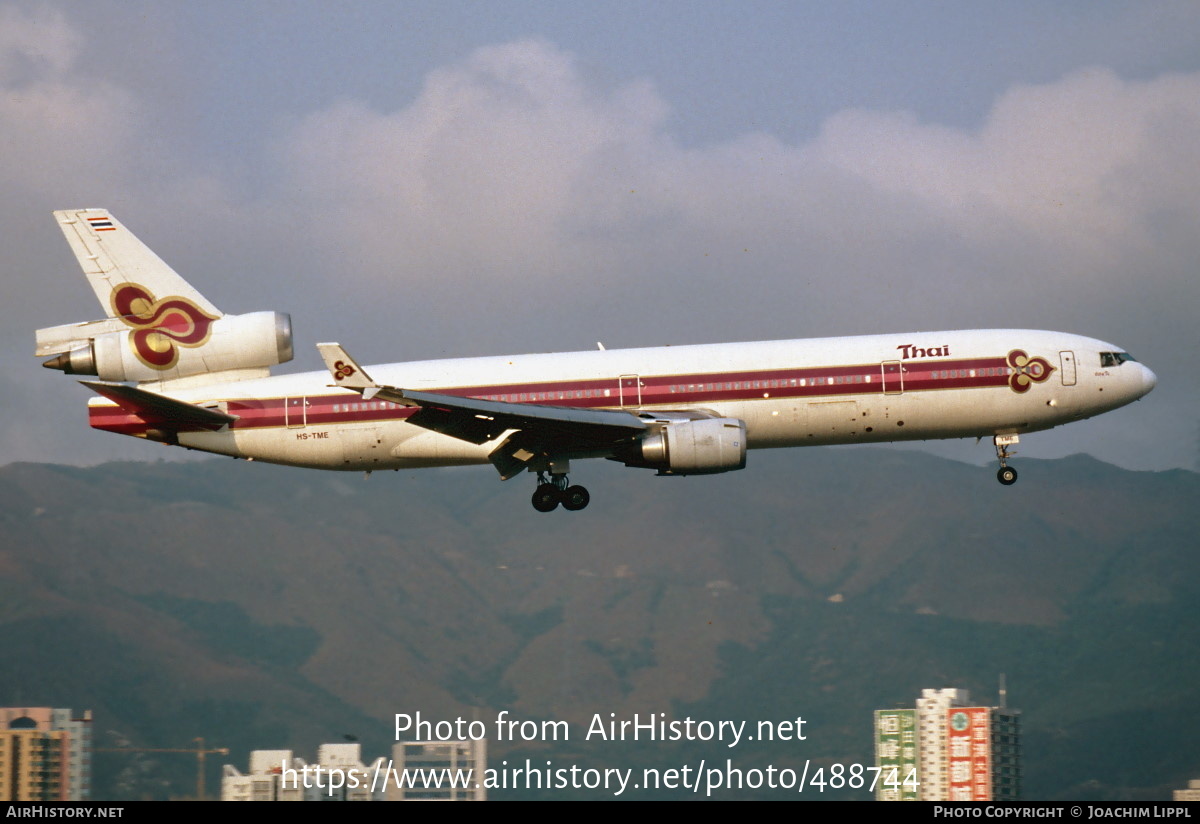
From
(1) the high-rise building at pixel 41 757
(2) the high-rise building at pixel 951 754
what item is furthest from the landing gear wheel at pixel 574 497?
(2) the high-rise building at pixel 951 754

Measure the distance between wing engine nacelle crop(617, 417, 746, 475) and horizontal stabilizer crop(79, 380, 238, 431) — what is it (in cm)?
1416

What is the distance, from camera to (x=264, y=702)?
170m

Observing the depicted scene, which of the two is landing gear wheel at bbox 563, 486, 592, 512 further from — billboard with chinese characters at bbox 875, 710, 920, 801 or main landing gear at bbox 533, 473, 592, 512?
billboard with chinese characters at bbox 875, 710, 920, 801

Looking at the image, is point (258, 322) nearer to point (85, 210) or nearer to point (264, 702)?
point (85, 210)

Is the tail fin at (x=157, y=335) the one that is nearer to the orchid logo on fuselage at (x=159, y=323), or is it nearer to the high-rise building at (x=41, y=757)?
the orchid logo on fuselage at (x=159, y=323)

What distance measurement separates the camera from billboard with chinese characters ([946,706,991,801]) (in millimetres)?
125875

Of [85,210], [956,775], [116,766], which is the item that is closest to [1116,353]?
[85,210]

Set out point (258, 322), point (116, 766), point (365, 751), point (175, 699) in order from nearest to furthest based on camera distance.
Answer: point (258, 322)
point (116, 766)
point (365, 751)
point (175, 699)

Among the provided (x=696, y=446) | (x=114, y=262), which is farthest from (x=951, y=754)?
(x=114, y=262)

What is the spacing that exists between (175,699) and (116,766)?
23.0 m

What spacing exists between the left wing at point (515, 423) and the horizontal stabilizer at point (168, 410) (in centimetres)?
513

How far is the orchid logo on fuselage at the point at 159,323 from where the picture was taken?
159ft

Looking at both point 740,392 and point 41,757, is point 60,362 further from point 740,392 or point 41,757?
point 41,757

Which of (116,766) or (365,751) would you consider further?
(365,751)
